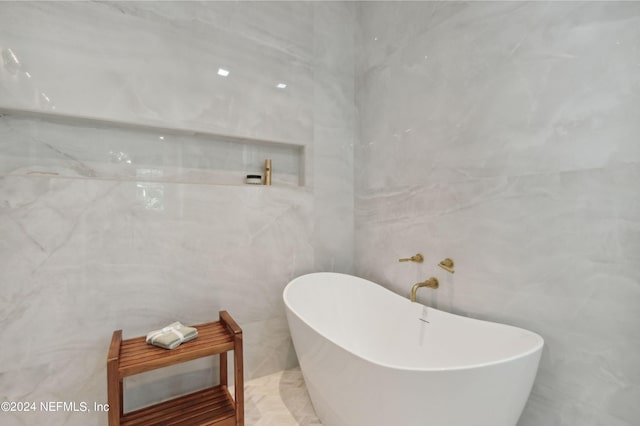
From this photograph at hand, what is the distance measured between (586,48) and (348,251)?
167 centimetres

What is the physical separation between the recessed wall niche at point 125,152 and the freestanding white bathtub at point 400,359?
2.88 feet

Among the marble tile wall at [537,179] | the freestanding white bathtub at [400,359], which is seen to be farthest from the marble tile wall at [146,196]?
the marble tile wall at [537,179]

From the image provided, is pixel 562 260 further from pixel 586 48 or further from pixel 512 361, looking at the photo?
pixel 586 48

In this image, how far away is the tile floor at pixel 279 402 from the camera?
1474 mm

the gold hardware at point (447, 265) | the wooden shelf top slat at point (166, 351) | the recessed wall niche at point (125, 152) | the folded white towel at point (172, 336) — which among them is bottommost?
the wooden shelf top slat at point (166, 351)

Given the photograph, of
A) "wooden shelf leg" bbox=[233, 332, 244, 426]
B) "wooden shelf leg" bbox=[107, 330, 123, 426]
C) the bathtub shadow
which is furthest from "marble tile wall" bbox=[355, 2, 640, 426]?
"wooden shelf leg" bbox=[107, 330, 123, 426]

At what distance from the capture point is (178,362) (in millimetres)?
1210

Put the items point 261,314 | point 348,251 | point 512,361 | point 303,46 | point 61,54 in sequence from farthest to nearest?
point 348,251 < point 303,46 < point 261,314 < point 61,54 < point 512,361

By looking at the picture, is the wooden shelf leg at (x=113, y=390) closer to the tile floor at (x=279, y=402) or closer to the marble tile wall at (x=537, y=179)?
the tile floor at (x=279, y=402)

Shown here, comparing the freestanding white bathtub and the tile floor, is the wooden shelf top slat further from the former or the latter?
the tile floor

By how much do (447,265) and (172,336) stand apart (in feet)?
4.56

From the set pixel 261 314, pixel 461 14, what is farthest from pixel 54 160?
pixel 461 14

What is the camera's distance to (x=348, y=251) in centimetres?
222

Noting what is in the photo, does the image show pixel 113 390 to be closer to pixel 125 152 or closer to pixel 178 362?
pixel 178 362
